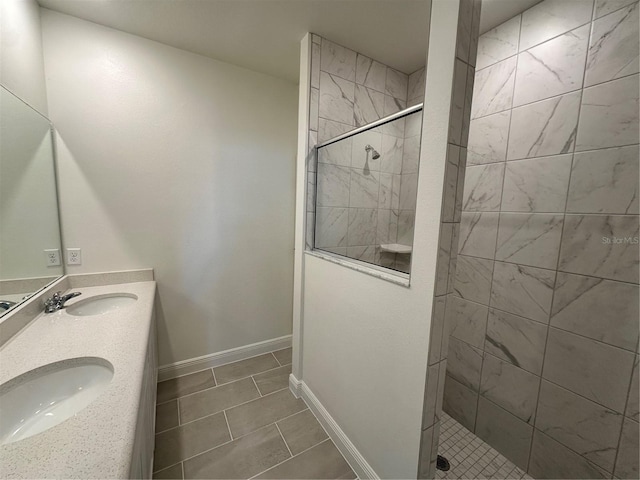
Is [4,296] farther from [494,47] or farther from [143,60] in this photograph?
[494,47]

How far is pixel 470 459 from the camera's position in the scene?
1.47m

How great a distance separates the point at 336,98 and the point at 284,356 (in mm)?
2243

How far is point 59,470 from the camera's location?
524mm

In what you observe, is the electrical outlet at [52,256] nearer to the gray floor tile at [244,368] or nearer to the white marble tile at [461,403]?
the gray floor tile at [244,368]

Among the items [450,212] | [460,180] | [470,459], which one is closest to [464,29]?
[460,180]

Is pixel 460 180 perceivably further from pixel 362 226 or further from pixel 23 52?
pixel 23 52

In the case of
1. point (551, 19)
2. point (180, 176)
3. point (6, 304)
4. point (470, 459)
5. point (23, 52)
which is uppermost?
point (551, 19)

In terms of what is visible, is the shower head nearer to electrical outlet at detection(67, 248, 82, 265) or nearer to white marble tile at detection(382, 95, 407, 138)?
white marble tile at detection(382, 95, 407, 138)

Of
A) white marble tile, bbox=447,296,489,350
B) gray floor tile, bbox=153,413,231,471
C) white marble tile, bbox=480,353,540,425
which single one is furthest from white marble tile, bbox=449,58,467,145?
gray floor tile, bbox=153,413,231,471

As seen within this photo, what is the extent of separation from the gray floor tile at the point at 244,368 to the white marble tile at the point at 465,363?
4.69 ft

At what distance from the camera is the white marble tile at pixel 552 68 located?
3.94 ft

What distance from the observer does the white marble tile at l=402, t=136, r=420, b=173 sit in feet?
6.20

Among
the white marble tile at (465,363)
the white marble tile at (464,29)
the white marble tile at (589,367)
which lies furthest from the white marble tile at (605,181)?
the white marble tile at (465,363)

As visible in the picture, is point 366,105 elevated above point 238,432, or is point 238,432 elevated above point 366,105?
point 366,105
